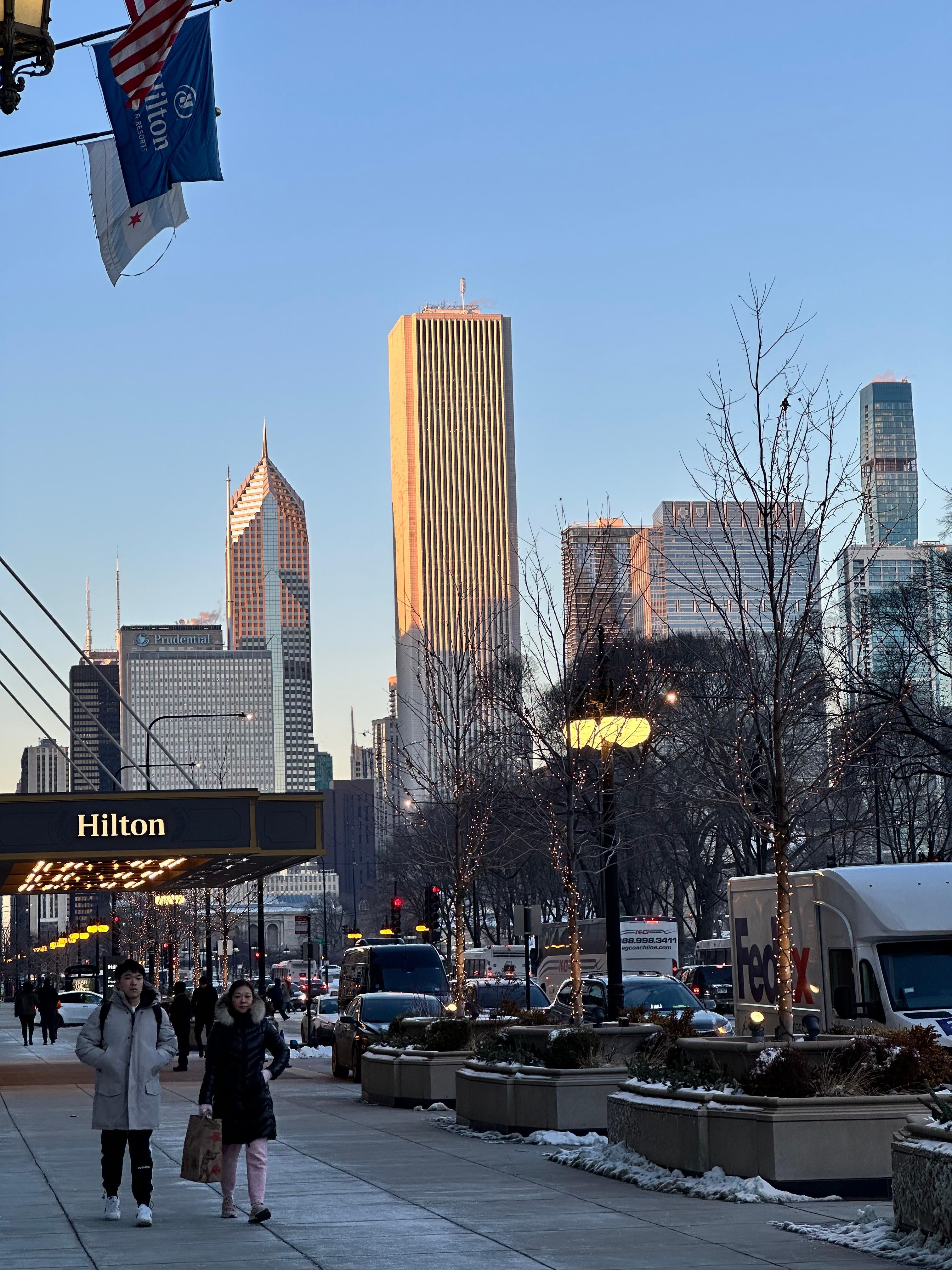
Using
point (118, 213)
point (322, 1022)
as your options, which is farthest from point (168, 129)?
point (322, 1022)

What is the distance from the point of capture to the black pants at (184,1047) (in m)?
35.8

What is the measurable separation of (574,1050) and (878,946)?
3.92 meters

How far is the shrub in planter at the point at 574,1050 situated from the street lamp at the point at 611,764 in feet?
7.33

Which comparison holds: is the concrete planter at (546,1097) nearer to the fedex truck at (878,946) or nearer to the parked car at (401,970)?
the fedex truck at (878,946)

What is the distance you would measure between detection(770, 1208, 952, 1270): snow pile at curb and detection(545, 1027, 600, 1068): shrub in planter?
20.4 ft

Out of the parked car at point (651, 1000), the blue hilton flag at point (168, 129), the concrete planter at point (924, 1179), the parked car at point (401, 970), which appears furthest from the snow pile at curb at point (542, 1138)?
the parked car at point (401, 970)

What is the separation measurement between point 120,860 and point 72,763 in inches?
128

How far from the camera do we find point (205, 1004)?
Result: 38469mm

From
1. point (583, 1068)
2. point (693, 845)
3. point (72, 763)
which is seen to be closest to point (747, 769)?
point (583, 1068)

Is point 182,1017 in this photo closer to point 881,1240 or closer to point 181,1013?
point 181,1013

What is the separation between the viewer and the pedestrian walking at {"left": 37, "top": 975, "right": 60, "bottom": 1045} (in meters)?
52.0

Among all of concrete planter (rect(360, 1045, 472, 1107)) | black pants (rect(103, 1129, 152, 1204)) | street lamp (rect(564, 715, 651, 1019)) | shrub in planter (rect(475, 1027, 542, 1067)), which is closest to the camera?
black pants (rect(103, 1129, 152, 1204))

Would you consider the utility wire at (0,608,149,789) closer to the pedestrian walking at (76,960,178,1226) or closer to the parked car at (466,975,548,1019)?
the parked car at (466,975,548,1019)

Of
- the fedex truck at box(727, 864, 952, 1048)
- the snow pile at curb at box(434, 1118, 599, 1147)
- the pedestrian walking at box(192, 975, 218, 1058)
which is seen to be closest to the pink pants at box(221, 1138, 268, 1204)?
the snow pile at curb at box(434, 1118, 599, 1147)
